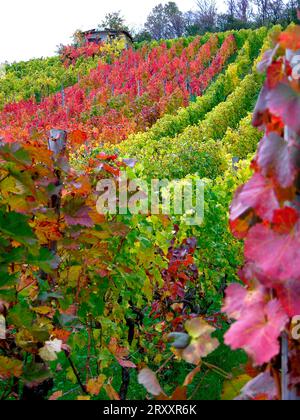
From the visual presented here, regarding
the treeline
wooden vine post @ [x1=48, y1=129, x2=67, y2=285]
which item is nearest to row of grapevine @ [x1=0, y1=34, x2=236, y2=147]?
wooden vine post @ [x1=48, y1=129, x2=67, y2=285]

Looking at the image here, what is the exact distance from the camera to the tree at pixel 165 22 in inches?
2340

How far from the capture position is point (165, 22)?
198 feet

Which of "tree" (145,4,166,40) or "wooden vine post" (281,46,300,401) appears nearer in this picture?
"wooden vine post" (281,46,300,401)

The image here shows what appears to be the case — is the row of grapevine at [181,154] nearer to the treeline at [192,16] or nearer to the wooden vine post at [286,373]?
the wooden vine post at [286,373]

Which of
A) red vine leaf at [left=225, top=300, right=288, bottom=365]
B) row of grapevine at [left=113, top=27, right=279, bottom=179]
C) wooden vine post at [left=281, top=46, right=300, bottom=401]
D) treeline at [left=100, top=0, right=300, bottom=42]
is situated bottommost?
row of grapevine at [left=113, top=27, right=279, bottom=179]

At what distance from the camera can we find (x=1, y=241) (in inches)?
67.4

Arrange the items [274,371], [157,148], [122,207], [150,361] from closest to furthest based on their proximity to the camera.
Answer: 1. [274,371]
2. [122,207]
3. [150,361]
4. [157,148]

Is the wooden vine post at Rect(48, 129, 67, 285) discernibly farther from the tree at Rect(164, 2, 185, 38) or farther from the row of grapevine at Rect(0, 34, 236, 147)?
the tree at Rect(164, 2, 185, 38)

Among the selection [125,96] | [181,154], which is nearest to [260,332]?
[181,154]

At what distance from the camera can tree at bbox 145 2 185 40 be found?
59438mm

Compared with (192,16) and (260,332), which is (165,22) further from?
(260,332)
